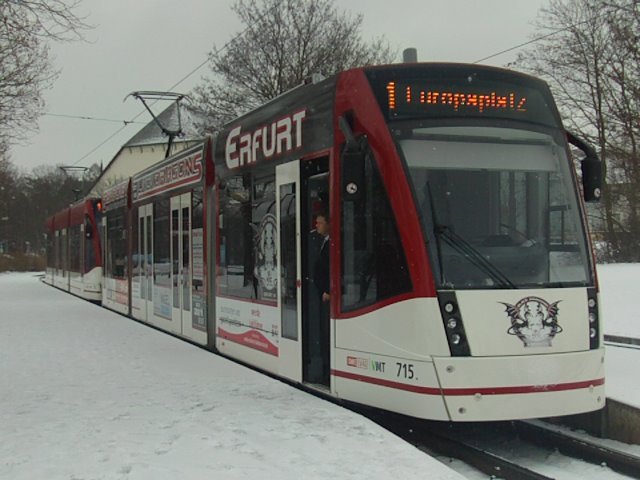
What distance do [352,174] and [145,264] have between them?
894 cm

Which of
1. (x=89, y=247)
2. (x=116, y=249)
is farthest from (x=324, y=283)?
(x=89, y=247)

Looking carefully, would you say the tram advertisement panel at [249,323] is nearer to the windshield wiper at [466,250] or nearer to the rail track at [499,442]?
the rail track at [499,442]

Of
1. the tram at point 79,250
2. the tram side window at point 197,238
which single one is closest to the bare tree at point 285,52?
the tram at point 79,250

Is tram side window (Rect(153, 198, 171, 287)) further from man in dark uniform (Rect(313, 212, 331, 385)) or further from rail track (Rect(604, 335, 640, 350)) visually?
rail track (Rect(604, 335, 640, 350))

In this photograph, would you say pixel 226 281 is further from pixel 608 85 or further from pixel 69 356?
pixel 608 85

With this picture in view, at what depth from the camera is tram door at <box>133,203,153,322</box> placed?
44.4ft

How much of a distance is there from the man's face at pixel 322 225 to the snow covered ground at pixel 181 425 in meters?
1.53

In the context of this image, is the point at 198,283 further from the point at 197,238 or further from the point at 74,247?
the point at 74,247

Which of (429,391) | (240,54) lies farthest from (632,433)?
(240,54)

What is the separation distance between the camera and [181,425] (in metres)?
5.50

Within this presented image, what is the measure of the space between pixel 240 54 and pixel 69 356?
18.0 metres

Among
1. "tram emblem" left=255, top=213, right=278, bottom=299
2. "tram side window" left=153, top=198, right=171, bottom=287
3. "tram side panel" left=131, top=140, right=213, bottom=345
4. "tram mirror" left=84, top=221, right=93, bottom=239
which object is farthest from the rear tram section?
"tram mirror" left=84, top=221, right=93, bottom=239

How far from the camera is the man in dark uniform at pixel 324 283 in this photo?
6695mm

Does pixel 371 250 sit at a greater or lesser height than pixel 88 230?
lesser
